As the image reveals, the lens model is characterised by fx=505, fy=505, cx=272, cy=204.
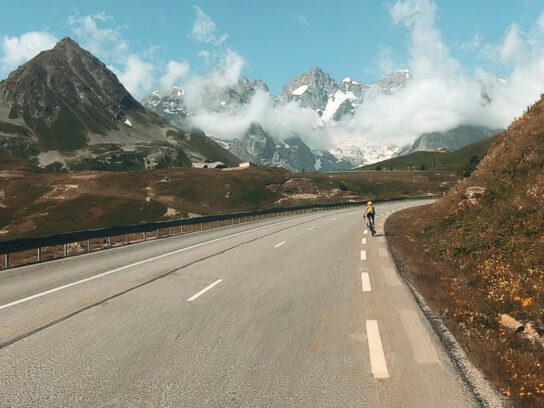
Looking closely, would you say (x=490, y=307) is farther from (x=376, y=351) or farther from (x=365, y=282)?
(x=365, y=282)

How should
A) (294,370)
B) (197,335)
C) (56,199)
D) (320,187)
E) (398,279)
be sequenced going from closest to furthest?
(294,370), (197,335), (398,279), (56,199), (320,187)

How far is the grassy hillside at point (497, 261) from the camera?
6.27 m

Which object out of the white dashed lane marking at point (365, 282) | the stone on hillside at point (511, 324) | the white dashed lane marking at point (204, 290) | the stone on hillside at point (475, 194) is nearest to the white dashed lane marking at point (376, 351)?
the stone on hillside at point (511, 324)

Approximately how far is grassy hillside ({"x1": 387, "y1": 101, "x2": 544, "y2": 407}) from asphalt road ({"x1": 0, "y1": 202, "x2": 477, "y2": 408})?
0.60m

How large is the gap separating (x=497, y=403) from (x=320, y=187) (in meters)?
130

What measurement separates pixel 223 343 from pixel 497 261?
25.1 feet

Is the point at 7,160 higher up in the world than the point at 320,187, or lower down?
higher up

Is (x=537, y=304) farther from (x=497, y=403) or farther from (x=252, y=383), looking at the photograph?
(x=252, y=383)

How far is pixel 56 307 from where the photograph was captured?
32.7 ft

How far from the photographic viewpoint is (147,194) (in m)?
117

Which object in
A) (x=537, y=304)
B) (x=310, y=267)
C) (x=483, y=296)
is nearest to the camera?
(x=537, y=304)

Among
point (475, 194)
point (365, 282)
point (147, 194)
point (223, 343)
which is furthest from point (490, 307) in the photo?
point (147, 194)

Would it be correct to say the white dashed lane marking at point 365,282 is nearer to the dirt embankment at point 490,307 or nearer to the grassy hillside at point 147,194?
the dirt embankment at point 490,307

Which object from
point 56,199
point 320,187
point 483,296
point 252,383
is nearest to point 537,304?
point 483,296
